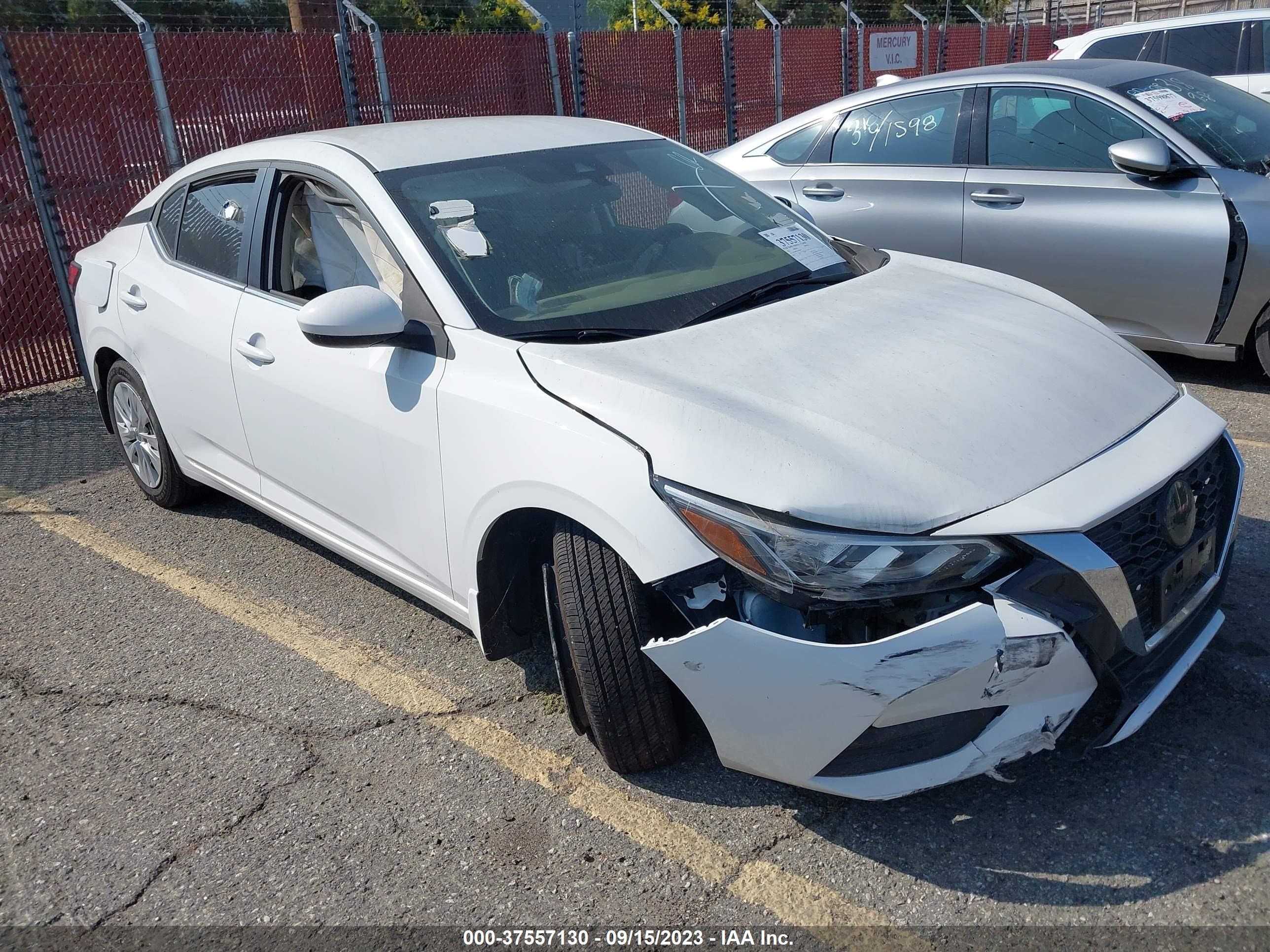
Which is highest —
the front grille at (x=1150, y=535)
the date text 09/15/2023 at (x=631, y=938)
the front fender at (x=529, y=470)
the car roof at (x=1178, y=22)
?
the car roof at (x=1178, y=22)

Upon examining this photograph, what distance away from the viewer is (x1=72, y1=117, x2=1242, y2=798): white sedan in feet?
7.65

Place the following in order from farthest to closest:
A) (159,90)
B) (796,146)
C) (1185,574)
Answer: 1. (159,90)
2. (796,146)
3. (1185,574)

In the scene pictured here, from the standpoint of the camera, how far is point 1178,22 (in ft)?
28.1

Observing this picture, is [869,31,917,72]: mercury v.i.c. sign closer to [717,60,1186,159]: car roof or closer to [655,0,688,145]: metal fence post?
[655,0,688,145]: metal fence post

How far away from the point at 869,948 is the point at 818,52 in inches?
555

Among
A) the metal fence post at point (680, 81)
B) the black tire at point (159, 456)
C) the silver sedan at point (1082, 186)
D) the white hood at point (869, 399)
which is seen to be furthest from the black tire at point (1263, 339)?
the metal fence post at point (680, 81)

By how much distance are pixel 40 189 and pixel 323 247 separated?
4.24 m

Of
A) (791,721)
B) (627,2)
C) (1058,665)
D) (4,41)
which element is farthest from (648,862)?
(627,2)

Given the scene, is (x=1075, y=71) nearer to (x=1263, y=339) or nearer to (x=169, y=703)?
(x=1263, y=339)

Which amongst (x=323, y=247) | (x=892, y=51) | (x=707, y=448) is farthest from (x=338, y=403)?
(x=892, y=51)

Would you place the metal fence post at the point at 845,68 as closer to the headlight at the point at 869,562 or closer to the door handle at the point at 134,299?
the door handle at the point at 134,299

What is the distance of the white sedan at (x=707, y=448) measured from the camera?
2.33m

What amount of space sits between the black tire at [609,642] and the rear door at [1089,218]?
12.4ft

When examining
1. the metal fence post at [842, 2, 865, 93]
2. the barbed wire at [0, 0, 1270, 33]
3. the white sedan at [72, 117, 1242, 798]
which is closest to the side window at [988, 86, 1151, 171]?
the white sedan at [72, 117, 1242, 798]
